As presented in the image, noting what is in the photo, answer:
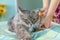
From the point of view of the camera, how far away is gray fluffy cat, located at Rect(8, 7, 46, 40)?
2.34ft

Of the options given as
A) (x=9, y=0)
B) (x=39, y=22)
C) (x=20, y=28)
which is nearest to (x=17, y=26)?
(x=20, y=28)

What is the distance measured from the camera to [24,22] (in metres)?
0.79

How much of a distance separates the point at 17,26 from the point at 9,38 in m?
0.08

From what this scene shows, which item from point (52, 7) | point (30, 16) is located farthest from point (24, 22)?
point (52, 7)

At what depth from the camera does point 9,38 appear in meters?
0.73

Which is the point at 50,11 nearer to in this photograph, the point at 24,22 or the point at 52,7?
the point at 52,7

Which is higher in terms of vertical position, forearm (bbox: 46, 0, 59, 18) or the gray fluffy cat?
forearm (bbox: 46, 0, 59, 18)

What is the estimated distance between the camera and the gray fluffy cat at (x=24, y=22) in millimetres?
712

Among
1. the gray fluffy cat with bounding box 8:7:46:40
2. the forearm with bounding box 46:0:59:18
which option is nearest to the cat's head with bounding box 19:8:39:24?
the gray fluffy cat with bounding box 8:7:46:40

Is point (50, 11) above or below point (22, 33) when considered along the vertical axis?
above

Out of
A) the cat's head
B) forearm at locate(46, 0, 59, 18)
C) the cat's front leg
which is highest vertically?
forearm at locate(46, 0, 59, 18)

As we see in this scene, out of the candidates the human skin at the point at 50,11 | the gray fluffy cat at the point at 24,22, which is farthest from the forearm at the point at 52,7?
the gray fluffy cat at the point at 24,22

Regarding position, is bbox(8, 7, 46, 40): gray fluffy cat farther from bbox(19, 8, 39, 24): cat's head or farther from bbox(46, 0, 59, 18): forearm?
bbox(46, 0, 59, 18): forearm

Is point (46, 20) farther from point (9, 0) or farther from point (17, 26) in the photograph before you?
point (9, 0)
